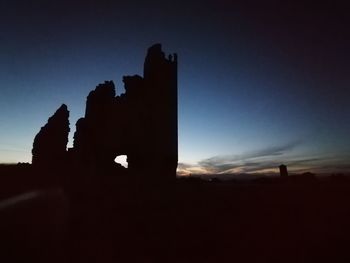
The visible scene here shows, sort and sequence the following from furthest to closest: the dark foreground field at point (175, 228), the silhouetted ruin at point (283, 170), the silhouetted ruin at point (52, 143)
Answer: the silhouetted ruin at point (52, 143), the silhouetted ruin at point (283, 170), the dark foreground field at point (175, 228)

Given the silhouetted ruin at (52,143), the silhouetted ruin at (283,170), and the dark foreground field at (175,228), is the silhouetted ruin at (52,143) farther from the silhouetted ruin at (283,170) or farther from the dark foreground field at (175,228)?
the silhouetted ruin at (283,170)

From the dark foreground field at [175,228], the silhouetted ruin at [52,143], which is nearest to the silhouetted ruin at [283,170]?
the dark foreground field at [175,228]

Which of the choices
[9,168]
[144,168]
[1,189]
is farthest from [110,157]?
[1,189]

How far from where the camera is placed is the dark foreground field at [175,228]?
23.1ft

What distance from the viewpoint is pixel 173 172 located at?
25.5m

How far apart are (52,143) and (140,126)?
1105 cm

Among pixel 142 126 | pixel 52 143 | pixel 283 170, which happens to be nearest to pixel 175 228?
pixel 142 126

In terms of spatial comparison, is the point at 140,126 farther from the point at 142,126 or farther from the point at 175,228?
the point at 175,228

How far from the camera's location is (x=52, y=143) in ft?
97.2

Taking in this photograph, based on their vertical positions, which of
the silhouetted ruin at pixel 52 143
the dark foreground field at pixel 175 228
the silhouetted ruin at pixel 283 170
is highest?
the silhouetted ruin at pixel 52 143

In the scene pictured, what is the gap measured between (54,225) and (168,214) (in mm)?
3824

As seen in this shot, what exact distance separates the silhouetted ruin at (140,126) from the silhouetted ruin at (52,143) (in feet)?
8.12

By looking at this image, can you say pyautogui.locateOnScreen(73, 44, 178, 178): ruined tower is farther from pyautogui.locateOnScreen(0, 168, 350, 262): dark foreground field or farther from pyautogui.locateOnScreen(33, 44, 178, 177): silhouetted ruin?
pyautogui.locateOnScreen(0, 168, 350, 262): dark foreground field

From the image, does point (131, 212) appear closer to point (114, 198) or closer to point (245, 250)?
point (114, 198)
